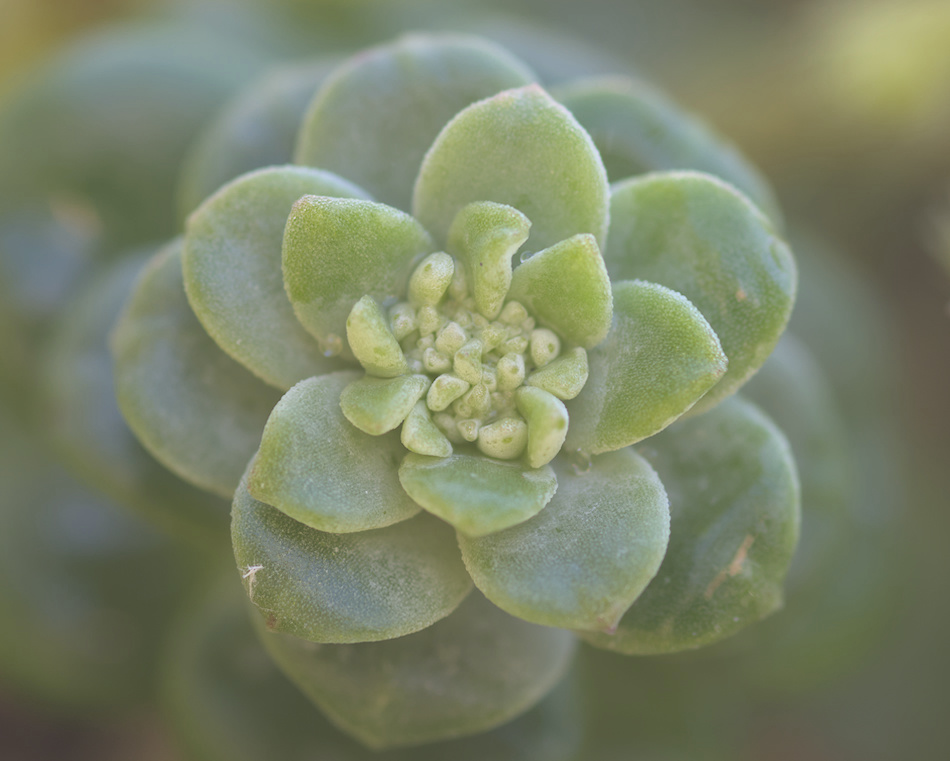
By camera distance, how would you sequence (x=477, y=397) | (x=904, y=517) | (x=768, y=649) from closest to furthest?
(x=477, y=397) → (x=768, y=649) → (x=904, y=517)

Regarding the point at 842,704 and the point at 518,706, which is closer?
the point at 518,706

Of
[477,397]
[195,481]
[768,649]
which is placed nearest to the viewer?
[477,397]

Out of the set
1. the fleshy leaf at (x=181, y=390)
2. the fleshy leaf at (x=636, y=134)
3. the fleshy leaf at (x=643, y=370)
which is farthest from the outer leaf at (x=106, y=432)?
the fleshy leaf at (x=636, y=134)

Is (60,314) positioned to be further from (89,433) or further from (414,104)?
(414,104)

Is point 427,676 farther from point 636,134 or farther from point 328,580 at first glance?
point 636,134

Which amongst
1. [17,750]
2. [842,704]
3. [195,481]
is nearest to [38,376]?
[195,481]

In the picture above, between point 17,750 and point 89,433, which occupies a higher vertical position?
point 89,433
